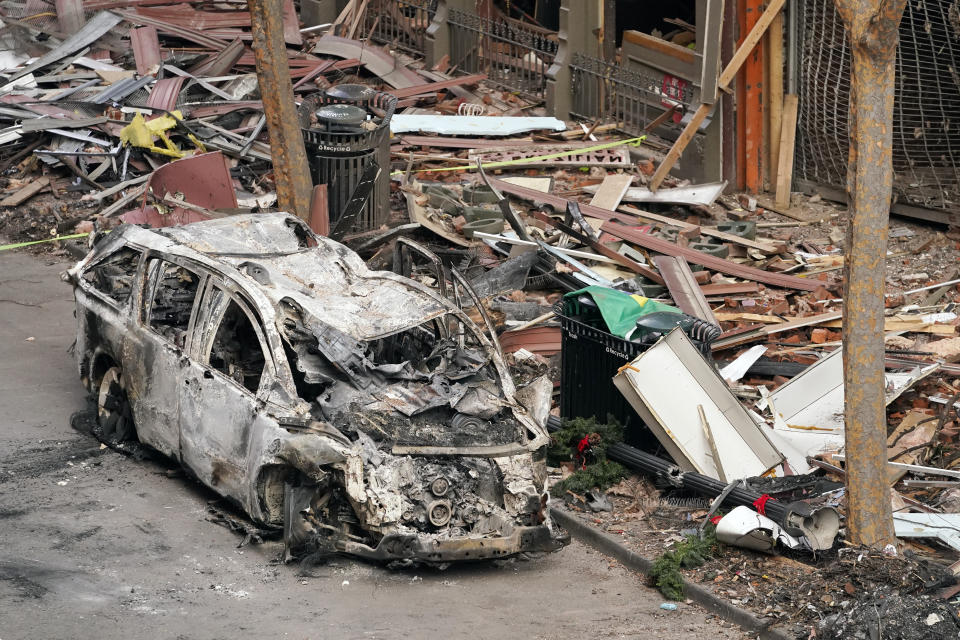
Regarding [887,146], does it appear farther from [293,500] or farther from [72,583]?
[72,583]

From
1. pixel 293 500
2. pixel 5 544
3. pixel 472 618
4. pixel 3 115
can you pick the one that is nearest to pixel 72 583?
pixel 5 544

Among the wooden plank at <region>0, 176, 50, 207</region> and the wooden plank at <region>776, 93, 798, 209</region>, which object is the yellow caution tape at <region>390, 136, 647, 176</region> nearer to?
the wooden plank at <region>776, 93, 798, 209</region>

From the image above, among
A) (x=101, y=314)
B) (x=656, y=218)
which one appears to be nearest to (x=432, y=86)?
(x=656, y=218)

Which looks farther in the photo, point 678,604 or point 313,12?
point 313,12

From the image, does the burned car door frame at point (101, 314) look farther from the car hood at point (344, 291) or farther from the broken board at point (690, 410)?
the broken board at point (690, 410)

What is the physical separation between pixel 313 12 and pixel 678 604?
18.3m

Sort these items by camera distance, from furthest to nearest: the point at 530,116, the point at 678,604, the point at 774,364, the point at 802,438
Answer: the point at 530,116 → the point at 774,364 → the point at 802,438 → the point at 678,604

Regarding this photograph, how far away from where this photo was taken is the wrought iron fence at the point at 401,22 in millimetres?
22594

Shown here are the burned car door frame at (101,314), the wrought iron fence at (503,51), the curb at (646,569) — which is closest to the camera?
the curb at (646,569)

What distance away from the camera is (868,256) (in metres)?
7.70

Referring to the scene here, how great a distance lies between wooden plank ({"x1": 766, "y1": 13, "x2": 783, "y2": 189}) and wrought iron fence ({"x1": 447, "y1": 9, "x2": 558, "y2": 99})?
434cm

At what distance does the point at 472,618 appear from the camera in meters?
7.70

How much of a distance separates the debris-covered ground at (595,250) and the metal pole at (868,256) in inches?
15.4

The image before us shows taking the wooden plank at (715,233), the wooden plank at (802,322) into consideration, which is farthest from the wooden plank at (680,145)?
the wooden plank at (802,322)
